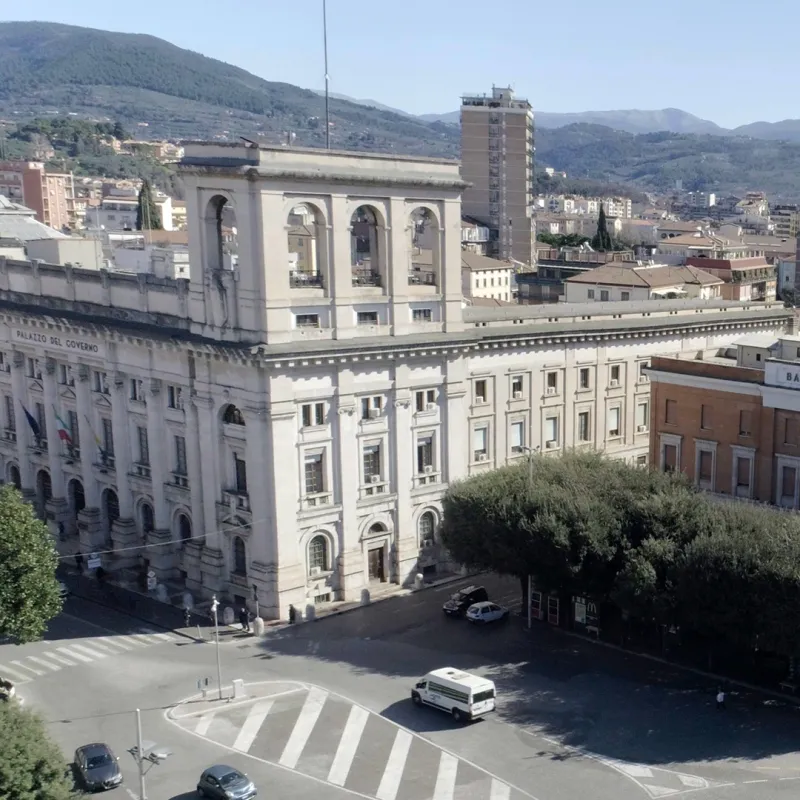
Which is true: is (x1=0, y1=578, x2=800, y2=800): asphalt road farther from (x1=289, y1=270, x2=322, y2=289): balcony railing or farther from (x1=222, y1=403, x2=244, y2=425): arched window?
(x1=289, y1=270, x2=322, y2=289): balcony railing

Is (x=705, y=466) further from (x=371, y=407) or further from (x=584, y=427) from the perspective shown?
(x=371, y=407)

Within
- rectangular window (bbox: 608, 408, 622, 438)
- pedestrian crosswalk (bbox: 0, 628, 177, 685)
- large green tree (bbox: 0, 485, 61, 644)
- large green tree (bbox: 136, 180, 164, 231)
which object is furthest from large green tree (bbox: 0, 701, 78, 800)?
large green tree (bbox: 136, 180, 164, 231)

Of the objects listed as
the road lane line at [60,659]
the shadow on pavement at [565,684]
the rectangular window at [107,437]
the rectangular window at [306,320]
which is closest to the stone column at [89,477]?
→ the rectangular window at [107,437]

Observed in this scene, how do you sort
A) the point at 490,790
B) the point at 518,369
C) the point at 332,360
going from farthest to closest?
the point at 518,369 → the point at 332,360 → the point at 490,790

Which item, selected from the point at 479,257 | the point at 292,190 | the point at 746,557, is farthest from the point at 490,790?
the point at 479,257

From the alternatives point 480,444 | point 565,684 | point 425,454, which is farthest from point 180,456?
point 565,684

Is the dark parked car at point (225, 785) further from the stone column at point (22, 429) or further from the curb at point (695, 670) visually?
the stone column at point (22, 429)

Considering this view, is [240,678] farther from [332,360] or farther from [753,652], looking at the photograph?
[753,652]
